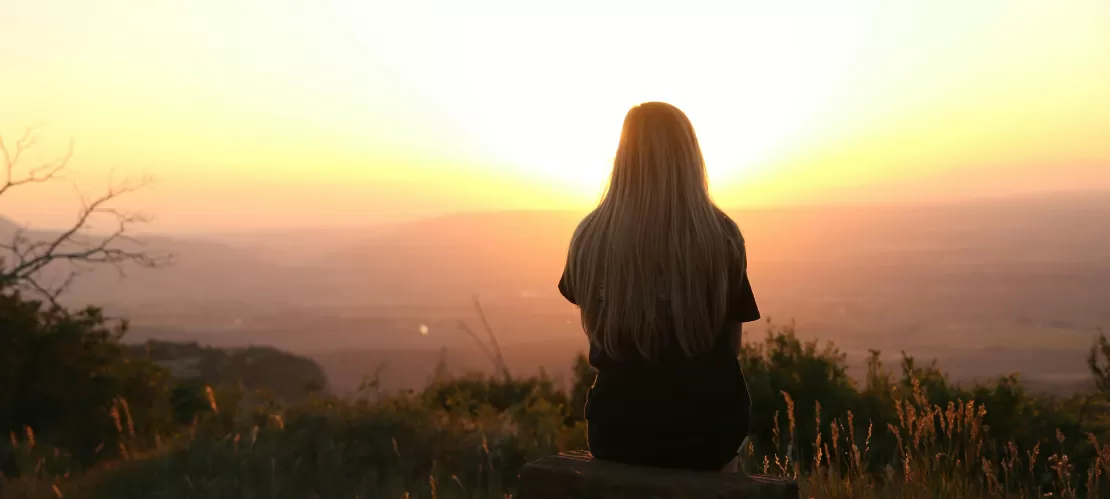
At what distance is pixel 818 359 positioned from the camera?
8789 millimetres

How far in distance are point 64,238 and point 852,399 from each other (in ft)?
31.1

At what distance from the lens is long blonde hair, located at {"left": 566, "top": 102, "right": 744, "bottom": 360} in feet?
10.2

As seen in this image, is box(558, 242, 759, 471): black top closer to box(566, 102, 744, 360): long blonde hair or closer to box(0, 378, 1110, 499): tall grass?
box(566, 102, 744, 360): long blonde hair

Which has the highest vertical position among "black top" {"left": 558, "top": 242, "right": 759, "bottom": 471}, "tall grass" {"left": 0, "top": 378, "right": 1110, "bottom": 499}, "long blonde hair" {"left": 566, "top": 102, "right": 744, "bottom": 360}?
"long blonde hair" {"left": 566, "top": 102, "right": 744, "bottom": 360}

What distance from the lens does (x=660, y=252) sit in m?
3.10

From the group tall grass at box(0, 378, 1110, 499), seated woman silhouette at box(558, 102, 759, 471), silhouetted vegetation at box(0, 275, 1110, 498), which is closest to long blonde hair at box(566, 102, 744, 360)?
seated woman silhouette at box(558, 102, 759, 471)

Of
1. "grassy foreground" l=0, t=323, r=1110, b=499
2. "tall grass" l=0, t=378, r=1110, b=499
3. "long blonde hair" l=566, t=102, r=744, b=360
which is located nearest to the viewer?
"long blonde hair" l=566, t=102, r=744, b=360

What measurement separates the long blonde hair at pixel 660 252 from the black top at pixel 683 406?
0.07 m

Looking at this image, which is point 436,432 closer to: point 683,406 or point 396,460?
point 396,460

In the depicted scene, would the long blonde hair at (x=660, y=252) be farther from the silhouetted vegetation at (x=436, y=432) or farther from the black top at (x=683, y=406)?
the silhouetted vegetation at (x=436, y=432)

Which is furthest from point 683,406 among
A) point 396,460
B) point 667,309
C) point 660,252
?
point 396,460

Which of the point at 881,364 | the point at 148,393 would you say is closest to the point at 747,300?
the point at 881,364

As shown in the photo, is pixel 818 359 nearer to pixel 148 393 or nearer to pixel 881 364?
pixel 881 364

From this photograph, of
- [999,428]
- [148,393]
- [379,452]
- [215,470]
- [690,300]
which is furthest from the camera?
[148,393]
